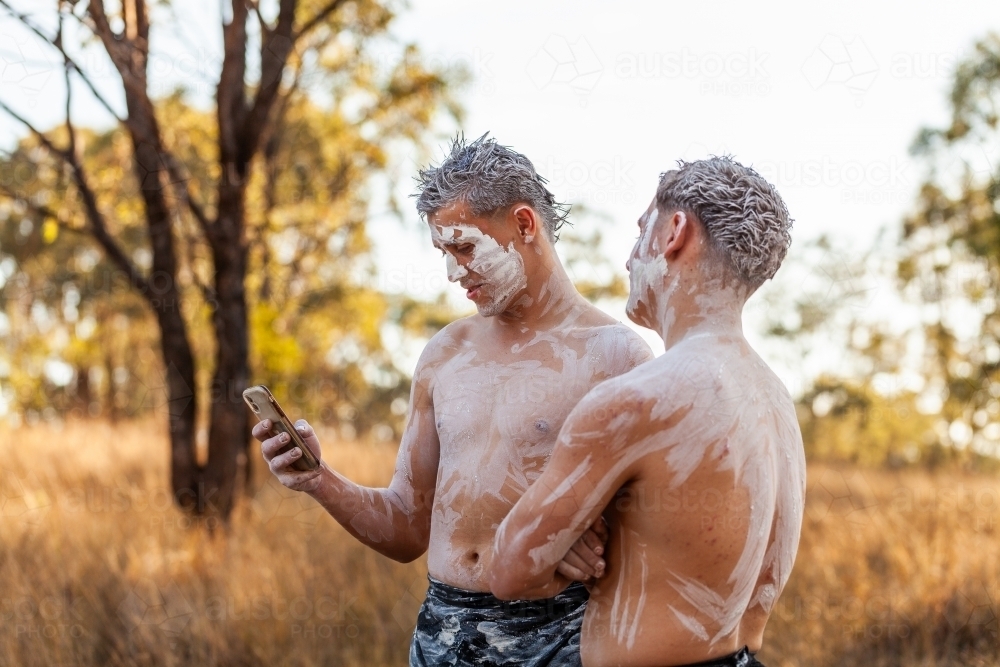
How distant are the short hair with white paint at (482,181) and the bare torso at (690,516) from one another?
669 mm

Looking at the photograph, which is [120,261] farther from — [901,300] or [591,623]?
[901,300]

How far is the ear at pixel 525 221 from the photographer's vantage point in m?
2.18

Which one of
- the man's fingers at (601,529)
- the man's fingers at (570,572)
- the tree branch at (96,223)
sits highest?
the tree branch at (96,223)

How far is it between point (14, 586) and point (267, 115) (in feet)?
10.0

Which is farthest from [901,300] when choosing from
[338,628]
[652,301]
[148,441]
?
[652,301]

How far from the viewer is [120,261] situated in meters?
5.66

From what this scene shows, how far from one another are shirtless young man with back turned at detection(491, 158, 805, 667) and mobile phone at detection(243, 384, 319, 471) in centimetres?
65

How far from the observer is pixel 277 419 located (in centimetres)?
212

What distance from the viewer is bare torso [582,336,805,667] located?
161cm

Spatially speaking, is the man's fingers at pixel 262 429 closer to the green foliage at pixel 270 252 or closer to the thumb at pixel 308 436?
the thumb at pixel 308 436

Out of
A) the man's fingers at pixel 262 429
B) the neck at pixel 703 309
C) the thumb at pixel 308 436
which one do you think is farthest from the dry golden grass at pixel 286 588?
the neck at pixel 703 309

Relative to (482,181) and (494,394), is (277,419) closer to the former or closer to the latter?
(494,394)

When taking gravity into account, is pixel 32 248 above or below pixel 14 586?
above

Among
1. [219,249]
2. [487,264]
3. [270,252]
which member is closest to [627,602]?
[487,264]
